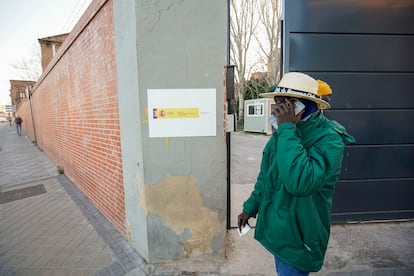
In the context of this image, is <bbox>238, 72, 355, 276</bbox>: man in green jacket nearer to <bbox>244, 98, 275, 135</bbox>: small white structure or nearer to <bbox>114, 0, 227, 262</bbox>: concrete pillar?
<bbox>114, 0, 227, 262</bbox>: concrete pillar

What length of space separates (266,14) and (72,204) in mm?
19871

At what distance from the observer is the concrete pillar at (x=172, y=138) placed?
2441mm

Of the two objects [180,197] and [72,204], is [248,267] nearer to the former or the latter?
[180,197]

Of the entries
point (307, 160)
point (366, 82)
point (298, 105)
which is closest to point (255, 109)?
point (366, 82)

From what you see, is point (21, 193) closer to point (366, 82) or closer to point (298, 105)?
point (298, 105)

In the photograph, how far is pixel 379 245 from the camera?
298 centimetres

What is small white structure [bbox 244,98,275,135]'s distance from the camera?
17367mm

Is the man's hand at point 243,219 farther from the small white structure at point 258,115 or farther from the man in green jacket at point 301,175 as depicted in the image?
the small white structure at point 258,115

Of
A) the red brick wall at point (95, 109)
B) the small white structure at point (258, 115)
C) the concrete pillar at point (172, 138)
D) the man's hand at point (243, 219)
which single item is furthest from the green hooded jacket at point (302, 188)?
the small white structure at point (258, 115)

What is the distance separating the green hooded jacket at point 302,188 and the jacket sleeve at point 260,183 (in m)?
0.02

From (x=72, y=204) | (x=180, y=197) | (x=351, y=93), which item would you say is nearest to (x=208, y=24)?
(x=180, y=197)

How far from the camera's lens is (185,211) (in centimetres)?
272

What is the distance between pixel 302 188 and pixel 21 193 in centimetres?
660

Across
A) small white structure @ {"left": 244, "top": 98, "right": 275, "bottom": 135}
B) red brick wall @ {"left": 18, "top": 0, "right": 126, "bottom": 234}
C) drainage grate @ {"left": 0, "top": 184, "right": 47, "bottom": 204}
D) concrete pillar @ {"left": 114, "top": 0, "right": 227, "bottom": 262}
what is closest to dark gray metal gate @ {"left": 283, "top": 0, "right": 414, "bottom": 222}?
concrete pillar @ {"left": 114, "top": 0, "right": 227, "bottom": 262}
